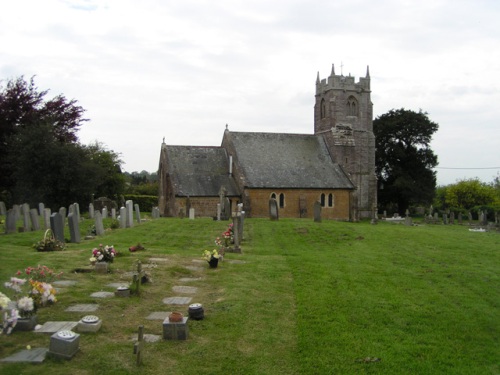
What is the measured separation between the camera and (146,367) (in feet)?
21.6

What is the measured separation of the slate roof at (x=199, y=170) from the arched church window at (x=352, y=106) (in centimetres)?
1337

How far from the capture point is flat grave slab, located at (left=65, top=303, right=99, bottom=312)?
28.1 feet

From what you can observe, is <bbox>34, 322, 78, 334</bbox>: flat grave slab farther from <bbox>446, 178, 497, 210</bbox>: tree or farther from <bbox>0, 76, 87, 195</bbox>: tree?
<bbox>446, 178, 497, 210</bbox>: tree

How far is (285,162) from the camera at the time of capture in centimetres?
4103

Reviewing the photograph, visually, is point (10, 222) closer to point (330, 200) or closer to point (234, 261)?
point (234, 261)

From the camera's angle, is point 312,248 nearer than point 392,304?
No

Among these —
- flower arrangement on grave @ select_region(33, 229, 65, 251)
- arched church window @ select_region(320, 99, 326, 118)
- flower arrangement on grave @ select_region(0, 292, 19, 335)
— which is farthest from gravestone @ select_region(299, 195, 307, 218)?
flower arrangement on grave @ select_region(0, 292, 19, 335)

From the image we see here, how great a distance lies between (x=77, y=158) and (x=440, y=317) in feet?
81.0

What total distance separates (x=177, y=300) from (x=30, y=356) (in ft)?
11.5

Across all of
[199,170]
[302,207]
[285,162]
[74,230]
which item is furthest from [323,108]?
[74,230]

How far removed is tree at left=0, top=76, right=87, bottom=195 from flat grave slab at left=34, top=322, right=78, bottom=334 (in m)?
23.7

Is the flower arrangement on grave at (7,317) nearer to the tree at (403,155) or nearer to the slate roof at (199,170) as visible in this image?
the slate roof at (199,170)

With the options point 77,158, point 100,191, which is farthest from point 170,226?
point 100,191

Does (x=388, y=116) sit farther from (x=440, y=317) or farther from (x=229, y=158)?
(x=440, y=317)
